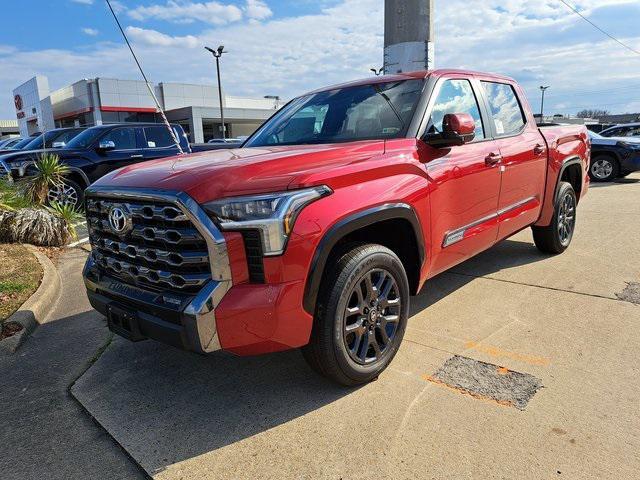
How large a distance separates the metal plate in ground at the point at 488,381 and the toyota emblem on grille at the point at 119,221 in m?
2.03

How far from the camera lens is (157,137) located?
10328mm

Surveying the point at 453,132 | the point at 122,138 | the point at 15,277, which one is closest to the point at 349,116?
the point at 453,132

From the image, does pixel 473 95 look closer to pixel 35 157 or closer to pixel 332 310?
pixel 332 310

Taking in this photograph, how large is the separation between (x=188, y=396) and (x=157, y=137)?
8270mm

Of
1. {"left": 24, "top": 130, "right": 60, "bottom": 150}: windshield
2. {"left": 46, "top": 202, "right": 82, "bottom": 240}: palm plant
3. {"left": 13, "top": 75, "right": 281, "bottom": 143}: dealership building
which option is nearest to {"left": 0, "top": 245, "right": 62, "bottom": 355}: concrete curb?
{"left": 46, "top": 202, "right": 82, "bottom": 240}: palm plant

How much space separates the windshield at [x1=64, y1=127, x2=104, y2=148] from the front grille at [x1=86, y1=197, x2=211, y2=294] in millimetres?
7079

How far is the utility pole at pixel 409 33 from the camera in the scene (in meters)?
9.04

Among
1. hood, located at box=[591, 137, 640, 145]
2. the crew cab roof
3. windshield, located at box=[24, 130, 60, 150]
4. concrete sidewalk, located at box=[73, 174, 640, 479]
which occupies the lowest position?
concrete sidewalk, located at box=[73, 174, 640, 479]

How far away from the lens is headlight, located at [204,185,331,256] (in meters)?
2.43

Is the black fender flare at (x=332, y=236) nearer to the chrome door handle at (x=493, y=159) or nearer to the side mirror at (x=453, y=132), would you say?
the side mirror at (x=453, y=132)

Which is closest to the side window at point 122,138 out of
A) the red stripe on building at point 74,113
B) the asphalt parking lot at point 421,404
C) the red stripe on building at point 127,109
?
the asphalt parking lot at point 421,404

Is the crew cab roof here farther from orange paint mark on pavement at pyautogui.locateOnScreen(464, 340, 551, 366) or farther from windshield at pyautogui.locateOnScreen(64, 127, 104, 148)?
windshield at pyautogui.locateOnScreen(64, 127, 104, 148)

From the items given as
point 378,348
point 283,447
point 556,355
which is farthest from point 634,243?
point 283,447

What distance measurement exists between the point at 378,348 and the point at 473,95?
2.47 m
